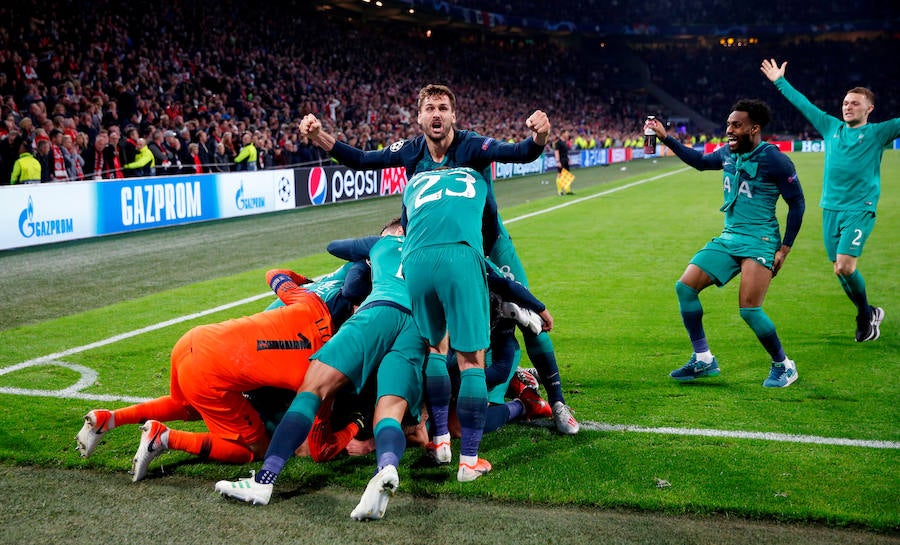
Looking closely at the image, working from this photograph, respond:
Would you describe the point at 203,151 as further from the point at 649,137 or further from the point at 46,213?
the point at 649,137

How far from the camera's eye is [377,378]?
452cm

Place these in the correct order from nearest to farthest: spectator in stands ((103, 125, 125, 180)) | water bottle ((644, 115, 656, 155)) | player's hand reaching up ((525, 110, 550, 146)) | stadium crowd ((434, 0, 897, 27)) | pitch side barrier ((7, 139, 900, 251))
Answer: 1. player's hand reaching up ((525, 110, 550, 146))
2. water bottle ((644, 115, 656, 155))
3. pitch side barrier ((7, 139, 900, 251))
4. spectator in stands ((103, 125, 125, 180))
5. stadium crowd ((434, 0, 897, 27))

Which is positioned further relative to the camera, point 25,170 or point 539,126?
point 25,170

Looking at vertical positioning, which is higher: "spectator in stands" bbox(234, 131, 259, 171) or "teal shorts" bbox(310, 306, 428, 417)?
"spectator in stands" bbox(234, 131, 259, 171)

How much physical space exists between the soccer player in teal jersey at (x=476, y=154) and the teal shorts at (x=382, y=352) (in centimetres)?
20

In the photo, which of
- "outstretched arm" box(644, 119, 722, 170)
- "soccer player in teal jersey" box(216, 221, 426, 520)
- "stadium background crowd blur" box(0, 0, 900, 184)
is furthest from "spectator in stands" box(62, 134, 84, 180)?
"soccer player in teal jersey" box(216, 221, 426, 520)

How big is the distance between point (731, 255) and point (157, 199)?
13026 mm

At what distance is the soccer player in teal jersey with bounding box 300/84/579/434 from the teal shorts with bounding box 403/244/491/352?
0.40 metres

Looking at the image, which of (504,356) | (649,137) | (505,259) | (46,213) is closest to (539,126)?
(505,259)

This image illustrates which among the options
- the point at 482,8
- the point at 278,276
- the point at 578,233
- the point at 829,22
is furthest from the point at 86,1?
the point at 829,22

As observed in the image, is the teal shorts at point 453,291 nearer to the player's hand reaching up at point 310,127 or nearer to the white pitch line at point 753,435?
the white pitch line at point 753,435

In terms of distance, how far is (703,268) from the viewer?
→ 641 cm

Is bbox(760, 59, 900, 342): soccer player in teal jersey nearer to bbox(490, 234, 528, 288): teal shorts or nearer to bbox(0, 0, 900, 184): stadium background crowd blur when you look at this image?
bbox(490, 234, 528, 288): teal shorts

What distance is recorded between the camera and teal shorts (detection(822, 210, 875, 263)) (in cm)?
747
